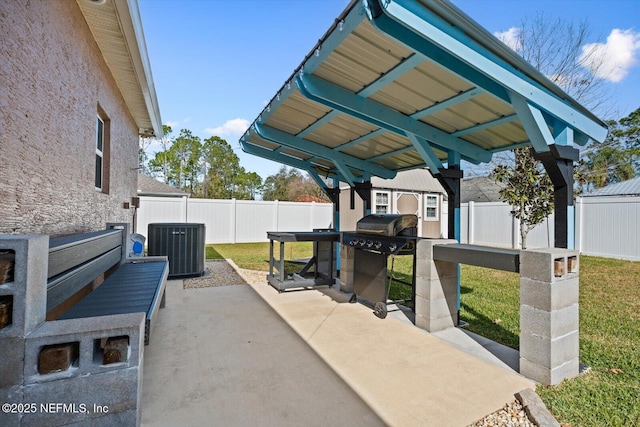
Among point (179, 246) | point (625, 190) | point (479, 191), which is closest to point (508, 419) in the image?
point (179, 246)

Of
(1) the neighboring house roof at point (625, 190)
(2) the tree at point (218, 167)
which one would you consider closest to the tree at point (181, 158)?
(2) the tree at point (218, 167)

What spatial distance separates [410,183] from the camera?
16750 mm

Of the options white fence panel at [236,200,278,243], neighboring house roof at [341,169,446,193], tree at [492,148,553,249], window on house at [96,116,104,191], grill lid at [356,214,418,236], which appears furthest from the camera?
neighboring house roof at [341,169,446,193]

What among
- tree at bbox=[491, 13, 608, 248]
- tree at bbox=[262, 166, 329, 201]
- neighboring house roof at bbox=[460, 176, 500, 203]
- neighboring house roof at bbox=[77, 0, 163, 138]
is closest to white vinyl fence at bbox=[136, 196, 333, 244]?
neighboring house roof at bbox=[77, 0, 163, 138]

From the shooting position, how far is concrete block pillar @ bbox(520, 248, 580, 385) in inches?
104

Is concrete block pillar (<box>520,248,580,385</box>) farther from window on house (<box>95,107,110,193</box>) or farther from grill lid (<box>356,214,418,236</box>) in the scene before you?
window on house (<box>95,107,110,193</box>)

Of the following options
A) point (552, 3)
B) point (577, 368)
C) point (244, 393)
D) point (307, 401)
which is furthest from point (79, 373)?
point (552, 3)

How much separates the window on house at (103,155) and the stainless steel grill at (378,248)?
4.04 metres

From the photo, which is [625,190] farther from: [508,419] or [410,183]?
[508,419]

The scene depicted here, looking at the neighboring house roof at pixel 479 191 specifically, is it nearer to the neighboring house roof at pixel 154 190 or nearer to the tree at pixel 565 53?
the tree at pixel 565 53

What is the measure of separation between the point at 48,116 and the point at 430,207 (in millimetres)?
17194

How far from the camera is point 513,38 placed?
11.5m

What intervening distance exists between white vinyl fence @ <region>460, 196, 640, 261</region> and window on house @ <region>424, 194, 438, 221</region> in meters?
3.81

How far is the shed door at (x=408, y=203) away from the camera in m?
16.4
